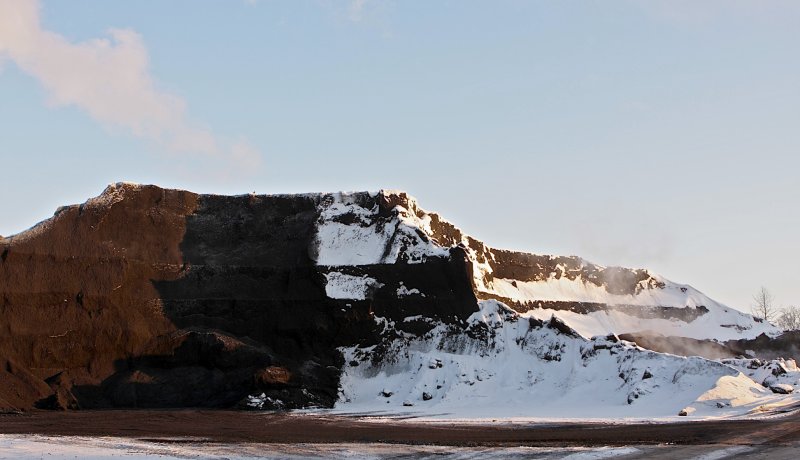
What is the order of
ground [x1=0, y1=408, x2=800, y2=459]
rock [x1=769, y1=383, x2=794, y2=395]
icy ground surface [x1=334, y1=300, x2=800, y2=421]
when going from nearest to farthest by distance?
ground [x1=0, y1=408, x2=800, y2=459] < icy ground surface [x1=334, y1=300, x2=800, y2=421] < rock [x1=769, y1=383, x2=794, y2=395]

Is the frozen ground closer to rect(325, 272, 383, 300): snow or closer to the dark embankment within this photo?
rect(325, 272, 383, 300): snow

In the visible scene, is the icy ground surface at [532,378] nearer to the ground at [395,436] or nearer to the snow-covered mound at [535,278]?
the snow-covered mound at [535,278]

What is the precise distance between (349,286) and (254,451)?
3837 cm

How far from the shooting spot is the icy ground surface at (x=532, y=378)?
53.1 meters

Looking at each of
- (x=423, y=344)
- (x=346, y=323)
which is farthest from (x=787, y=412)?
(x=346, y=323)

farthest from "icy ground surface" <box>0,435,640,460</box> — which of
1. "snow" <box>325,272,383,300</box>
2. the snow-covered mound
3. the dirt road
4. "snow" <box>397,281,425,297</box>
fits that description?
the snow-covered mound

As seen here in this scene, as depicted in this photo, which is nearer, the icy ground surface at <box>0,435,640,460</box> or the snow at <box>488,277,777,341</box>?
the icy ground surface at <box>0,435,640,460</box>

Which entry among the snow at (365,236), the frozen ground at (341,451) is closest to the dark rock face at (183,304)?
the snow at (365,236)

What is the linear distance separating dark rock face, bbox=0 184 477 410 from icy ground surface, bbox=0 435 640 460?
80.2 feet

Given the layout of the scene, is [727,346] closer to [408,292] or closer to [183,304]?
[408,292]

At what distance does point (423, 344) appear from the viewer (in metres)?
67.2

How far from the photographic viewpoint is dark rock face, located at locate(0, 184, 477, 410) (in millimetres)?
60406

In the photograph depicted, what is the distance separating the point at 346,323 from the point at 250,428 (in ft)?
84.0

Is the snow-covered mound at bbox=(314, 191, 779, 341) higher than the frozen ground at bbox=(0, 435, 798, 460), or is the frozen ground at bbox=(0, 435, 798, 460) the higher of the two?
the snow-covered mound at bbox=(314, 191, 779, 341)
